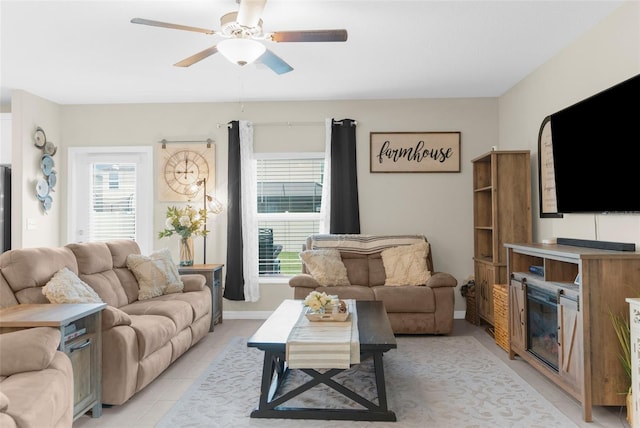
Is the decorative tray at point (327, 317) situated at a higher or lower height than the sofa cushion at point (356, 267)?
lower

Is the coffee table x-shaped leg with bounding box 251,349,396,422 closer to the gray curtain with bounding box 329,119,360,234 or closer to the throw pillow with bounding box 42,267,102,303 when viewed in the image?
the throw pillow with bounding box 42,267,102,303

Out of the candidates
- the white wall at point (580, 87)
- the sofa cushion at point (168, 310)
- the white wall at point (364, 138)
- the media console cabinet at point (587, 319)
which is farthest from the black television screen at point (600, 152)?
the sofa cushion at point (168, 310)

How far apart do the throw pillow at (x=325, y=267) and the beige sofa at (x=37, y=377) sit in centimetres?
276

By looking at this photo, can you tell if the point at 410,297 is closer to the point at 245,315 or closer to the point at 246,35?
the point at 245,315

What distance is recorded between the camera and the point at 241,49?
279 cm

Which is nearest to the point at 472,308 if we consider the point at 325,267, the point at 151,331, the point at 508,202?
the point at 508,202

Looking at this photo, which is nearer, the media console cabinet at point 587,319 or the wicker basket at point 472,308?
the media console cabinet at point 587,319

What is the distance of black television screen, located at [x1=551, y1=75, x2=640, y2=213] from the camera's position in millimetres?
2777

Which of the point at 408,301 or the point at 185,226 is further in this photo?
the point at 185,226

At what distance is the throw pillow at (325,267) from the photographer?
4.73m

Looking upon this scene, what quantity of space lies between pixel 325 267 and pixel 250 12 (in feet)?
9.36

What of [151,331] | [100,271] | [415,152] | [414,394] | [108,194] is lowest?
[414,394]

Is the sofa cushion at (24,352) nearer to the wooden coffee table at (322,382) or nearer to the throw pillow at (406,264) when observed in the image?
the wooden coffee table at (322,382)

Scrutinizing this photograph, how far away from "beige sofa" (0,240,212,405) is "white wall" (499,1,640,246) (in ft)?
10.9
